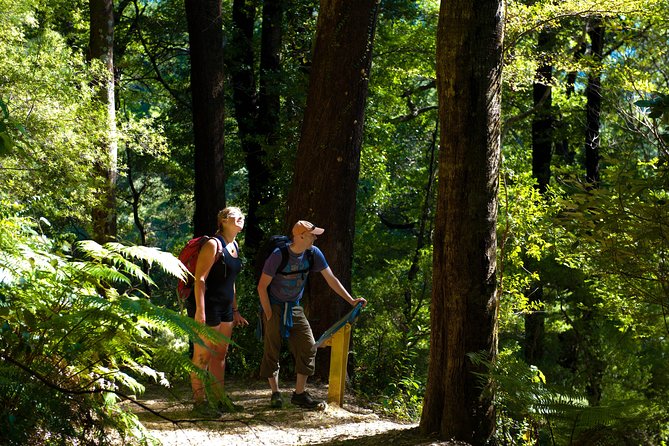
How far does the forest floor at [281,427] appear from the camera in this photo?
6656 millimetres

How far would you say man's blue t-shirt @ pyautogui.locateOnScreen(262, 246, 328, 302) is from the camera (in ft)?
25.3

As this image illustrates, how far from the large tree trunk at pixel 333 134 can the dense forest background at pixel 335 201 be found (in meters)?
0.03

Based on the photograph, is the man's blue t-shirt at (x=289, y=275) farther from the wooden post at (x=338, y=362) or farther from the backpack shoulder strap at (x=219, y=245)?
the wooden post at (x=338, y=362)

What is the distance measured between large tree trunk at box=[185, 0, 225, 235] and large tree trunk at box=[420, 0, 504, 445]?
6930mm

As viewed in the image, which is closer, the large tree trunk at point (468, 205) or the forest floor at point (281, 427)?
the large tree trunk at point (468, 205)

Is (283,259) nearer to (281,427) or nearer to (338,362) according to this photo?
(338,362)

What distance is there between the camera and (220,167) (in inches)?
511

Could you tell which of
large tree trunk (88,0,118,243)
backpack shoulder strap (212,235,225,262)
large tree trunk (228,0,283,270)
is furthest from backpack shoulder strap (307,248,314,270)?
large tree trunk (228,0,283,270)

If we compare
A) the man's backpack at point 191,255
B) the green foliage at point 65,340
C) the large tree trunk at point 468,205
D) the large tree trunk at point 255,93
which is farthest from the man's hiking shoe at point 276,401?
the large tree trunk at point 255,93

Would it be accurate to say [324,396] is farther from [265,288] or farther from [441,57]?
[441,57]

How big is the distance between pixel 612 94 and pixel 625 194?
9.08 m

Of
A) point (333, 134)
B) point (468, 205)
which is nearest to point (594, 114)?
point (333, 134)

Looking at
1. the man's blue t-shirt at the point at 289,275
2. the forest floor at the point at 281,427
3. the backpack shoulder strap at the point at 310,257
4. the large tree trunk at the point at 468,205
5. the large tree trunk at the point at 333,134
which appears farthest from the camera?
the large tree trunk at the point at 333,134

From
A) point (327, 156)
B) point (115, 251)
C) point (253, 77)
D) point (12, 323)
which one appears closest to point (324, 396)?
point (327, 156)
